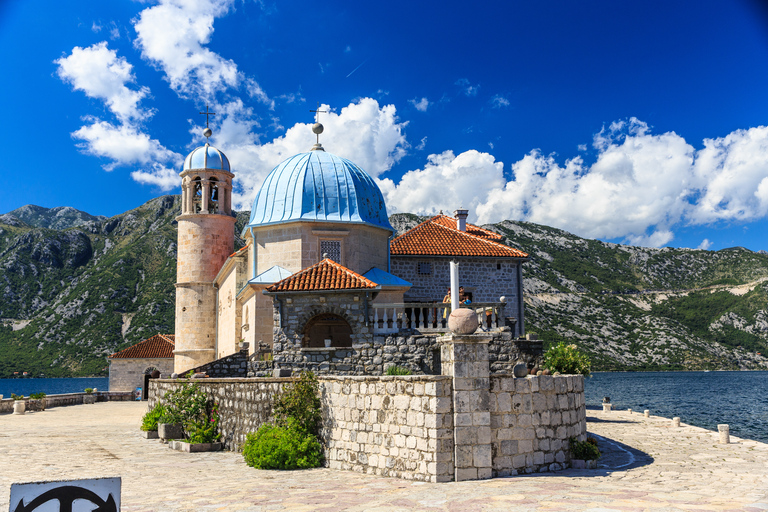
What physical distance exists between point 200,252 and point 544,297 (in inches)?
3584

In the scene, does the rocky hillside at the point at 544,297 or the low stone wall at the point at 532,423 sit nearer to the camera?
the low stone wall at the point at 532,423

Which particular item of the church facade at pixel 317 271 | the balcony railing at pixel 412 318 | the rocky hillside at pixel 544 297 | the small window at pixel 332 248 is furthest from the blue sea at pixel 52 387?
the balcony railing at pixel 412 318

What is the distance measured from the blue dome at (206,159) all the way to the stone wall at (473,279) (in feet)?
41.6

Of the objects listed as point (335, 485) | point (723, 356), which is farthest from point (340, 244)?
point (723, 356)

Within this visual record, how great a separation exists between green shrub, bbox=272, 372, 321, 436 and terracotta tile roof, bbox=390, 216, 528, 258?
1614 centimetres

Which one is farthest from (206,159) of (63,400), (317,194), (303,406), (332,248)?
(303,406)

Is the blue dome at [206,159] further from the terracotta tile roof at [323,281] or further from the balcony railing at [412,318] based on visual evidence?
the balcony railing at [412,318]

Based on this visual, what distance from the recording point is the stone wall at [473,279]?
28.5 meters

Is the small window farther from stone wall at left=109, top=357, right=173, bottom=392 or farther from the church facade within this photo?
stone wall at left=109, top=357, right=173, bottom=392

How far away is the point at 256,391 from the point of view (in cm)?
1375

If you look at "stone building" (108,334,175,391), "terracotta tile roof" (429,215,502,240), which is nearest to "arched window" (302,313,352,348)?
"terracotta tile roof" (429,215,502,240)

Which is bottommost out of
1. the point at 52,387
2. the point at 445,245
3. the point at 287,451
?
the point at 52,387

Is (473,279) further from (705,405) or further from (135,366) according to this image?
(705,405)

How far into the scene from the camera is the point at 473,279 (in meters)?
29.1
